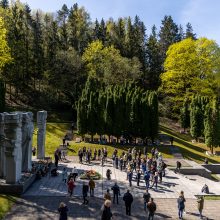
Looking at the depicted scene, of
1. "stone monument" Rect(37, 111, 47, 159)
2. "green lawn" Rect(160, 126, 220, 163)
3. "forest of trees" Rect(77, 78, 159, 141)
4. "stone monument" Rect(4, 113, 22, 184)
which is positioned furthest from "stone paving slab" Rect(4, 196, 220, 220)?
"forest of trees" Rect(77, 78, 159, 141)

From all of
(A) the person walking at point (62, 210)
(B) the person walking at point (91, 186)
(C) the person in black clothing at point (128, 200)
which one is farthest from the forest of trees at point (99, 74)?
(A) the person walking at point (62, 210)

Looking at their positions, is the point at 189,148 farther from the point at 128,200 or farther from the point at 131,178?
the point at 128,200

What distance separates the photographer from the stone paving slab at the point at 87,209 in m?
22.3

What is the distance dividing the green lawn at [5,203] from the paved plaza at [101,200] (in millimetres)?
393

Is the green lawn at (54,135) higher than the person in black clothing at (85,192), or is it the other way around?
the green lawn at (54,135)

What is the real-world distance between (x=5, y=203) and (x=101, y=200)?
21.1 feet

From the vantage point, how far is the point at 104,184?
1195 inches

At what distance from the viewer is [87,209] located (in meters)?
23.7

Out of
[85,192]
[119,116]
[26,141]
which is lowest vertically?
[85,192]

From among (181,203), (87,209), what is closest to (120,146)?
(87,209)

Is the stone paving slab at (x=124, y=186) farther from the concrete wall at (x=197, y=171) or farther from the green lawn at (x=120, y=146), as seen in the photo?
the green lawn at (x=120, y=146)

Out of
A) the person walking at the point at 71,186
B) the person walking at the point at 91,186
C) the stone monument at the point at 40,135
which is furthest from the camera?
the stone monument at the point at 40,135

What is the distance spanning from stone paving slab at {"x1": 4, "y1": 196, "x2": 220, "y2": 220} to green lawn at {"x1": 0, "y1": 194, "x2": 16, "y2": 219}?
0.32 meters

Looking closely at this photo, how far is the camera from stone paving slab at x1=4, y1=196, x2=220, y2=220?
2234 centimetres
